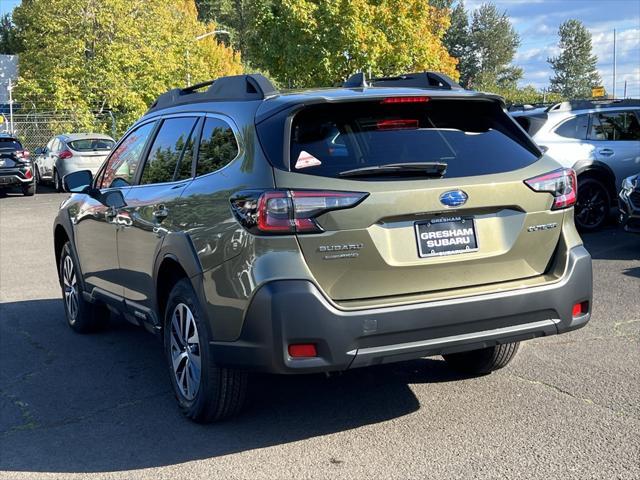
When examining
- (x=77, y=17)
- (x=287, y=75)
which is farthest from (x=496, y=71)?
(x=77, y=17)

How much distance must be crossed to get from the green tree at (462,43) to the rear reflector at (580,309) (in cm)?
8572

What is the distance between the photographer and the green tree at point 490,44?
3647 inches

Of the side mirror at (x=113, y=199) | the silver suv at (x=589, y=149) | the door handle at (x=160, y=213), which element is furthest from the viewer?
the silver suv at (x=589, y=149)

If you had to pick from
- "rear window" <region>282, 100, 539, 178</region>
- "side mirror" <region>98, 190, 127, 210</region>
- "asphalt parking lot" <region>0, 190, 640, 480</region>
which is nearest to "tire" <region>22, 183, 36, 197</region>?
"asphalt parking lot" <region>0, 190, 640, 480</region>

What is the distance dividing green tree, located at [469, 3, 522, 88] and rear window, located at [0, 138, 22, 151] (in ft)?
245

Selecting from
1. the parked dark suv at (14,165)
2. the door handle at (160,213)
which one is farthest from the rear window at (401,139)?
the parked dark suv at (14,165)

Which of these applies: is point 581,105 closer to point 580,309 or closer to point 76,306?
point 76,306

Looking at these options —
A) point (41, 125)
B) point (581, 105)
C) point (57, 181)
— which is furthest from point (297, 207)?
point (41, 125)

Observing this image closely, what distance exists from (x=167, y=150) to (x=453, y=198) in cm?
209

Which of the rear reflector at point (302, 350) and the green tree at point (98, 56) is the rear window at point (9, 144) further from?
the rear reflector at point (302, 350)

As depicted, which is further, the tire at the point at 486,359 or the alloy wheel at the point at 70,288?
the alloy wheel at the point at 70,288

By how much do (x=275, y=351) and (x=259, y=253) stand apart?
0.47 metres

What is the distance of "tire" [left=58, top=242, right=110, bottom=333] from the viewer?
6711 millimetres

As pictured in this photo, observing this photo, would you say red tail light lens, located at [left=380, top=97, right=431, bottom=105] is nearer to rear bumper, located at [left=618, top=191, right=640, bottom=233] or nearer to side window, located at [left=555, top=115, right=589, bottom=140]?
rear bumper, located at [left=618, top=191, right=640, bottom=233]
